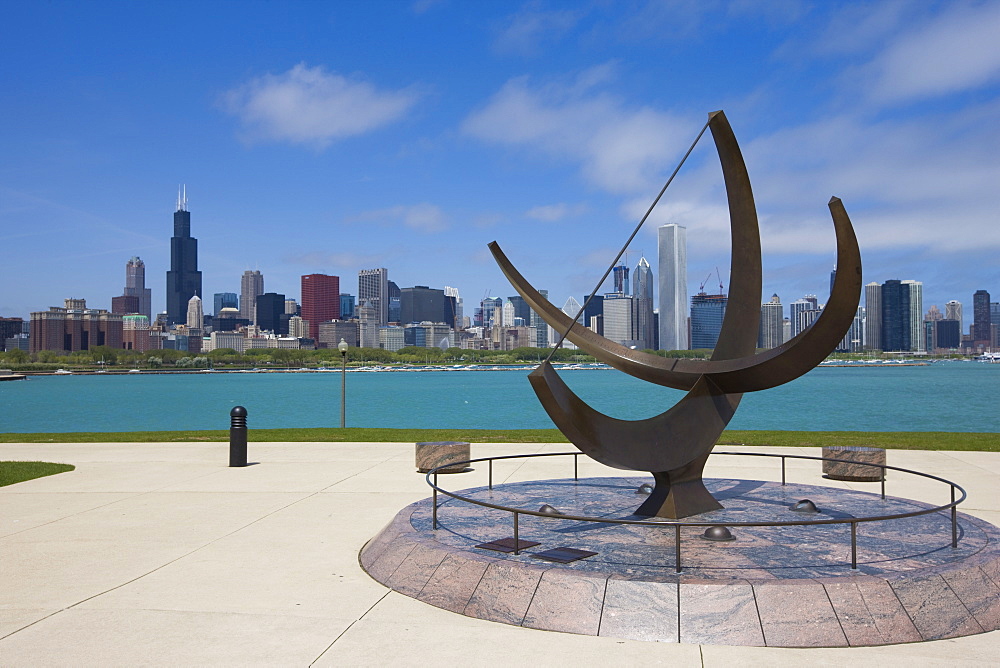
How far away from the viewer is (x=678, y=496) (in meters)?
6.95

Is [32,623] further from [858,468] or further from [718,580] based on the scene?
[858,468]

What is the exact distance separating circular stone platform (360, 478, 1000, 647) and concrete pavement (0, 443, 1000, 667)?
0.13 metres

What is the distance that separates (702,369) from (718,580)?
8.49 ft

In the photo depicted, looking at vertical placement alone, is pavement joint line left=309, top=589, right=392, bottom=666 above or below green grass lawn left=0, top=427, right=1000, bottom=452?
above

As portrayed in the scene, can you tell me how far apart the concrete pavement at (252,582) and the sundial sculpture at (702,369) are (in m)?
2.17

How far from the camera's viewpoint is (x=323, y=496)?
9367mm

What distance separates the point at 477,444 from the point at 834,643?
34.8ft

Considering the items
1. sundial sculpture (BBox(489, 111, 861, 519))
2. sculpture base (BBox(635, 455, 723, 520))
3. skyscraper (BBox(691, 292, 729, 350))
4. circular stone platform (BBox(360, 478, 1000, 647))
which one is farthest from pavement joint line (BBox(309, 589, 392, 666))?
skyscraper (BBox(691, 292, 729, 350))

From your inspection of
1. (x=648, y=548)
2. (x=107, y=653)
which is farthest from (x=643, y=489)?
(x=107, y=653)

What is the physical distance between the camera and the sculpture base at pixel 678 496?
6.88 m

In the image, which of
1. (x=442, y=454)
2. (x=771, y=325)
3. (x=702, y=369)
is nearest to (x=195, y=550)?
(x=702, y=369)

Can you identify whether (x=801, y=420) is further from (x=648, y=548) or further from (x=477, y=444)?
(x=648, y=548)

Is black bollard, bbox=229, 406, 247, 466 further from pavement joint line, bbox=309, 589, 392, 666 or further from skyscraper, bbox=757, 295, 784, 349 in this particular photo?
skyscraper, bbox=757, 295, 784, 349

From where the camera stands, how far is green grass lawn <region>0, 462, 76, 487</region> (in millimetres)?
10773
